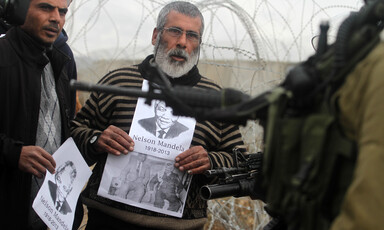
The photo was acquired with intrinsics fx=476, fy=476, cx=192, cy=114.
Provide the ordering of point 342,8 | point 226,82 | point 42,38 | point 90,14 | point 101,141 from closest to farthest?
point 101,141 → point 42,38 → point 342,8 → point 90,14 → point 226,82

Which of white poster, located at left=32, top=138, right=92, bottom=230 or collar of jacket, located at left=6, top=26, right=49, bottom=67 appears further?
collar of jacket, located at left=6, top=26, right=49, bottom=67

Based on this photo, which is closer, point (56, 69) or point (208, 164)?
point (208, 164)

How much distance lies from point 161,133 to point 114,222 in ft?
1.80

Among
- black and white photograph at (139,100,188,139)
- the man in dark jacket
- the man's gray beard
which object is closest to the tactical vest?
black and white photograph at (139,100,188,139)

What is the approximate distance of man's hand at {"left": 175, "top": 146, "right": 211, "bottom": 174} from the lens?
2553 mm

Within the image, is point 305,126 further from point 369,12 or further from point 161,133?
point 161,133

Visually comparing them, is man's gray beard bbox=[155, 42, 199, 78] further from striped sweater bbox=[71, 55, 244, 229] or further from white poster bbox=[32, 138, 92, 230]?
white poster bbox=[32, 138, 92, 230]

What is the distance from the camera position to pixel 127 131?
8.68ft

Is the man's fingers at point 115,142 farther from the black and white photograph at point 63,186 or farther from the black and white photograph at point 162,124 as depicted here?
the black and white photograph at point 63,186

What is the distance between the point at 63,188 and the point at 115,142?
409 mm

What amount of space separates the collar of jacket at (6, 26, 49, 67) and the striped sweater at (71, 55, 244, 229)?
372 mm

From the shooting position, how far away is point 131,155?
2.59 meters

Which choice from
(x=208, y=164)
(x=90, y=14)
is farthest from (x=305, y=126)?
(x=90, y=14)

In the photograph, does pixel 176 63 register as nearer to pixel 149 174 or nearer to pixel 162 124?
pixel 162 124
